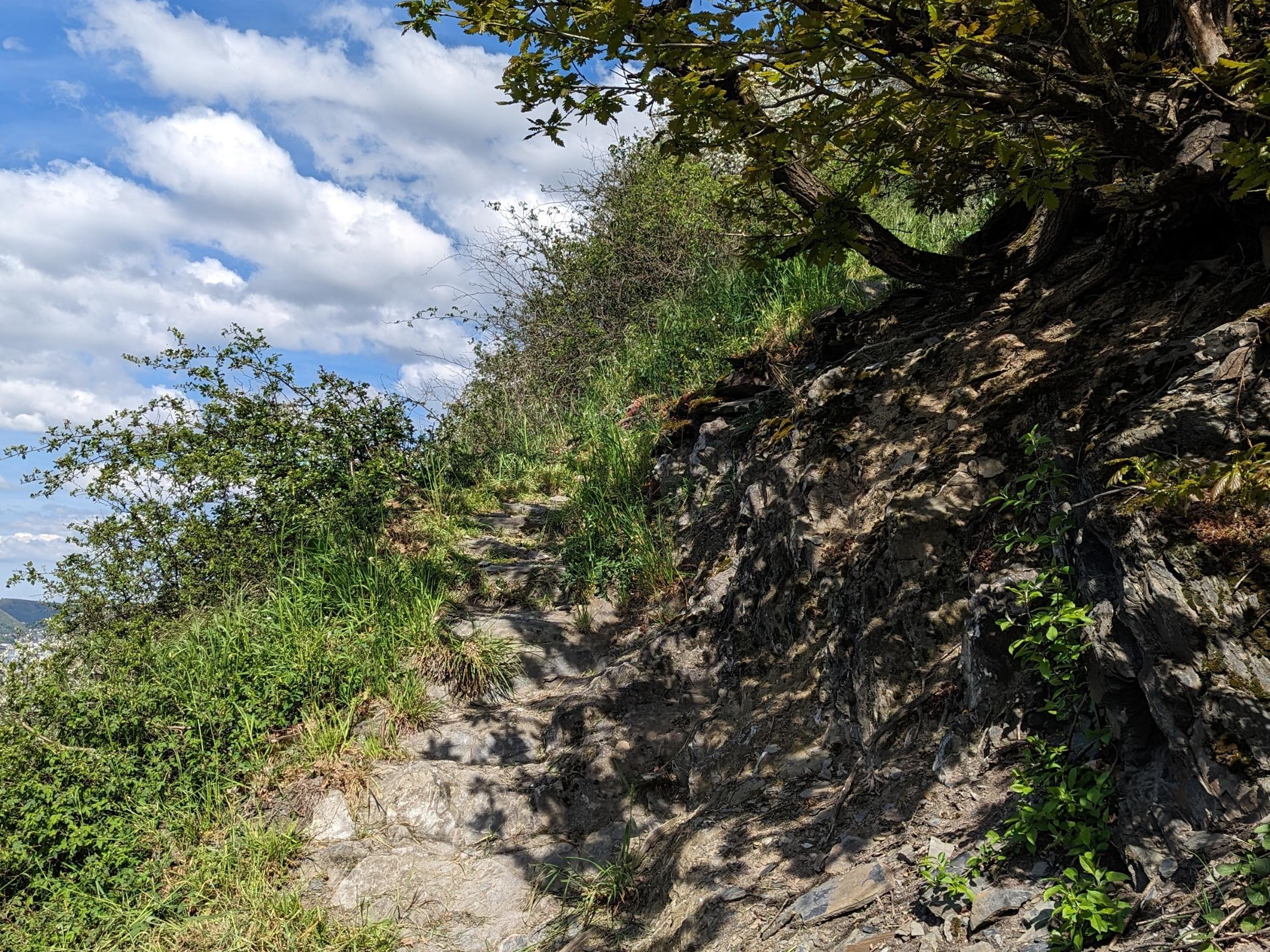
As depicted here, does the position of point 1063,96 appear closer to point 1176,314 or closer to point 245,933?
point 1176,314

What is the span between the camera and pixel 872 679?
145 inches

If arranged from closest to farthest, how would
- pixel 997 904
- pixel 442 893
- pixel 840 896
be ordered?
pixel 997 904, pixel 840 896, pixel 442 893

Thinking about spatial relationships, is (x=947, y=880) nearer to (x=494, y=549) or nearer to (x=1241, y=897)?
(x=1241, y=897)

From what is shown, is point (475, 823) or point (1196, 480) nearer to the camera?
point (1196, 480)

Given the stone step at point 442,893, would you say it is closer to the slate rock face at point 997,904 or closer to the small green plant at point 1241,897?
the slate rock face at point 997,904

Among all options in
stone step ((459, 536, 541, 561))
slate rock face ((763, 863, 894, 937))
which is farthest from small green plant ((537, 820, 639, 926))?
stone step ((459, 536, 541, 561))

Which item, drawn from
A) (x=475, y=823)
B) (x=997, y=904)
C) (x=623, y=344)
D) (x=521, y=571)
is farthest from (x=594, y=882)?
(x=623, y=344)

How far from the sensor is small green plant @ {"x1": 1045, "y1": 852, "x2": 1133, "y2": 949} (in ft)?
6.57

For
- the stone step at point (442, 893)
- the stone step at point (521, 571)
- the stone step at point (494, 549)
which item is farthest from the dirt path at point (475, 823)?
the stone step at point (494, 549)

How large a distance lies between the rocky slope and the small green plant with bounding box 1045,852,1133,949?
0.05 m

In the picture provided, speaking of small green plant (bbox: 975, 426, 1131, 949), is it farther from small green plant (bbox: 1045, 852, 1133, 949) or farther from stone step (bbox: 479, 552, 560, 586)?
stone step (bbox: 479, 552, 560, 586)

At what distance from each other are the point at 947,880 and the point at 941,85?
2.89 meters

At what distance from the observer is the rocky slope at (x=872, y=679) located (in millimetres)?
2258

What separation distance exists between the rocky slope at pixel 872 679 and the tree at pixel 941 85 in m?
0.63
